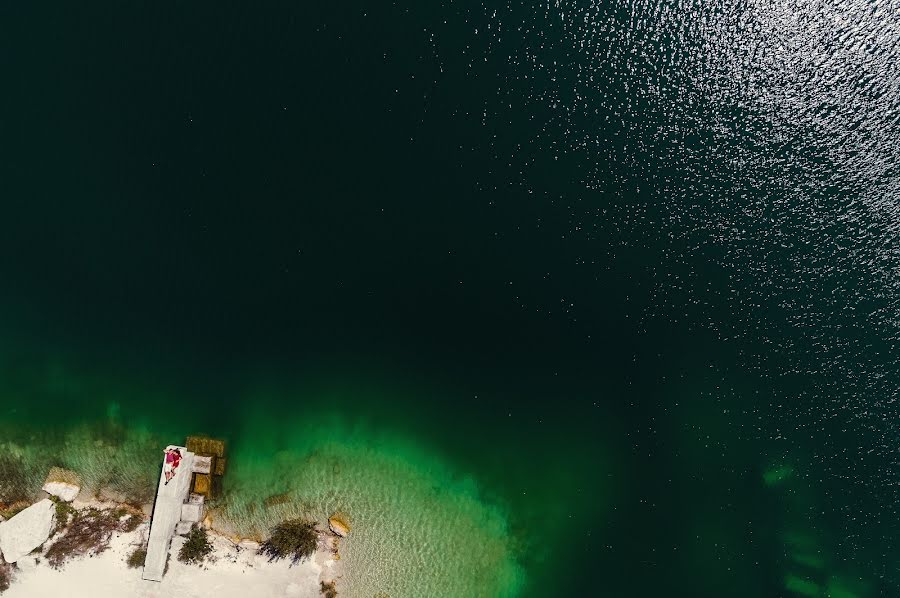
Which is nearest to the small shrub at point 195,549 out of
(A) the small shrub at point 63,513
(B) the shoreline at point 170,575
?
(B) the shoreline at point 170,575

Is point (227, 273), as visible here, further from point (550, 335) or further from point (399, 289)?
point (550, 335)

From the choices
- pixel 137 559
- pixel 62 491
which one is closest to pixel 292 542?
pixel 137 559

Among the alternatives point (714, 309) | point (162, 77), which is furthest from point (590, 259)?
point (162, 77)

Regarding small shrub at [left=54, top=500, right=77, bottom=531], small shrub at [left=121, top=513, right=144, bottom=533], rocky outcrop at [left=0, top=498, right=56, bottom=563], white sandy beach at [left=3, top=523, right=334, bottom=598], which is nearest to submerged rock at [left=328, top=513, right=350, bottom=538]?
white sandy beach at [left=3, top=523, right=334, bottom=598]

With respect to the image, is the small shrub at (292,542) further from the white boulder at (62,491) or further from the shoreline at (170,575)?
the white boulder at (62,491)

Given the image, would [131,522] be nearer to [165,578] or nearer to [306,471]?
[165,578]
